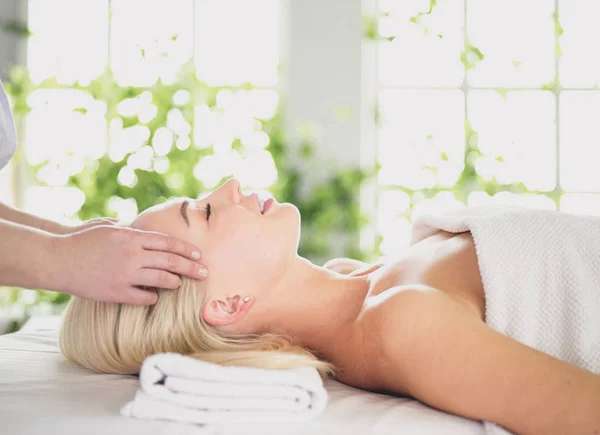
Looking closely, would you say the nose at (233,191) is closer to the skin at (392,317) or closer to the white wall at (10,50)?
the skin at (392,317)

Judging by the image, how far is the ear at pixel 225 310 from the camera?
5.10 ft

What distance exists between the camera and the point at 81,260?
131 centimetres

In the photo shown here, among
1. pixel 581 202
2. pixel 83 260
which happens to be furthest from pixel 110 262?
pixel 581 202

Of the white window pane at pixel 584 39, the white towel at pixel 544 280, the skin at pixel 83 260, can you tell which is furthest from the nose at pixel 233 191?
the white window pane at pixel 584 39

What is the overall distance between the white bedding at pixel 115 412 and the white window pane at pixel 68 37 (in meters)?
2.51

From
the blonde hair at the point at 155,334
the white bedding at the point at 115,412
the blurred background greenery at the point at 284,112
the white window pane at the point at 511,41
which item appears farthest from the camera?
A: the white window pane at the point at 511,41

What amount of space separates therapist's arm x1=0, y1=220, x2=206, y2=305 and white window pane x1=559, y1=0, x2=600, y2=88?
2916 mm

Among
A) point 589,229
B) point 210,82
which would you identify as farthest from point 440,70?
point 589,229

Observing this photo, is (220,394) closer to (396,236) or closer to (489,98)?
(396,236)

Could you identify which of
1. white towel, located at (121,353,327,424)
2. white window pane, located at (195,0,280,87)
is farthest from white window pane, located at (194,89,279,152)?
white towel, located at (121,353,327,424)

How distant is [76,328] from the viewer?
1.61 meters

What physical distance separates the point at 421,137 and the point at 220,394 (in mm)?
2593

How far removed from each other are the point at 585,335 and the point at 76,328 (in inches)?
45.7

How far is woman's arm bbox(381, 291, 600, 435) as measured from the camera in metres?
1.16
